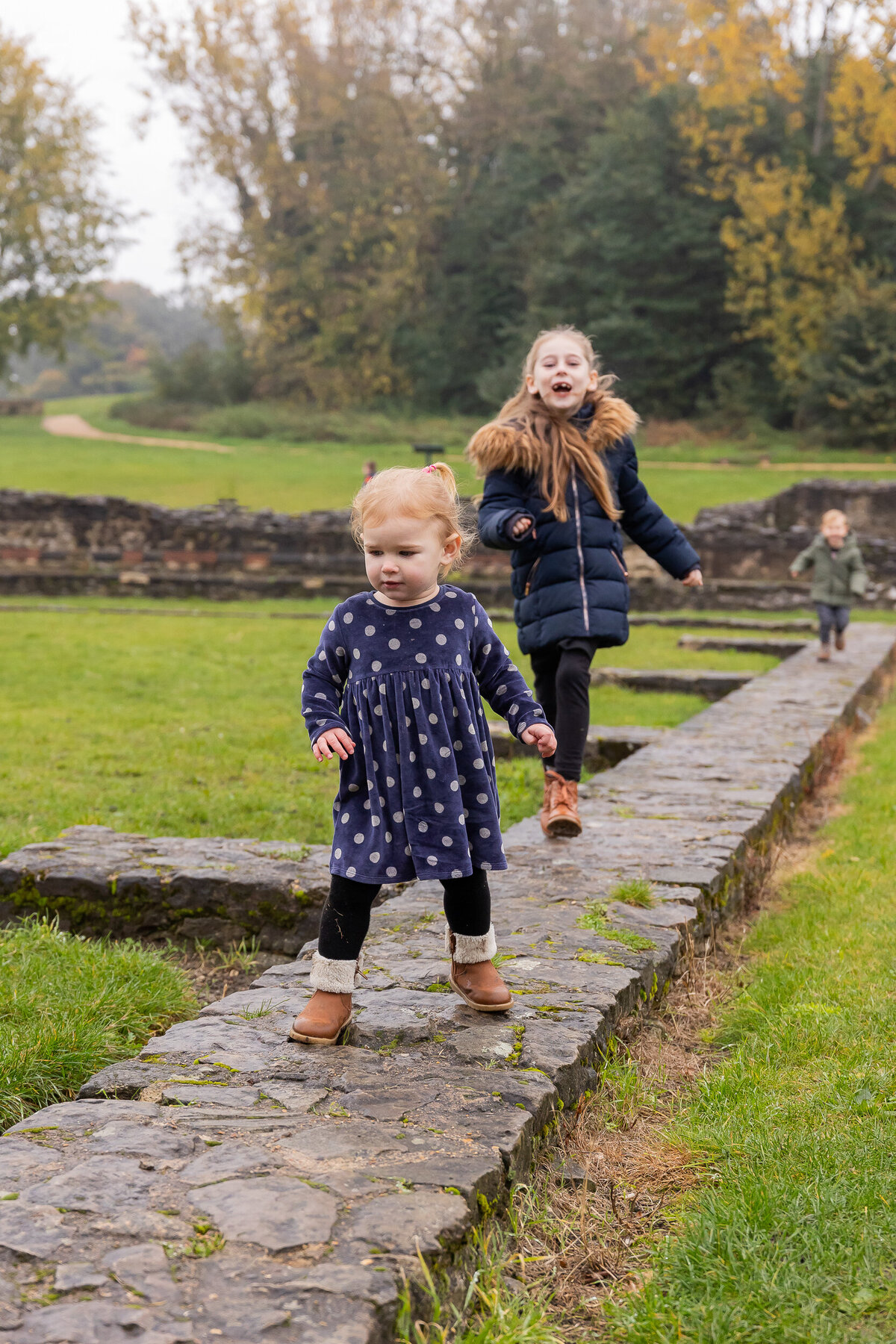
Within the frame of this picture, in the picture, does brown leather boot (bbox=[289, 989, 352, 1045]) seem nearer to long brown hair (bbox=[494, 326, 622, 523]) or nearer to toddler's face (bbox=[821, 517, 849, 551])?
long brown hair (bbox=[494, 326, 622, 523])

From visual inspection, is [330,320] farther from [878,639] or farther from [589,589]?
[589,589]

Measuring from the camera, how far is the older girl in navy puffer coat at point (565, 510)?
416 centimetres

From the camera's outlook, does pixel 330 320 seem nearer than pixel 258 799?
No

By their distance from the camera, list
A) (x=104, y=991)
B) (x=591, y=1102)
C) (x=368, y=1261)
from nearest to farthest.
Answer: (x=368, y=1261) → (x=591, y=1102) → (x=104, y=991)

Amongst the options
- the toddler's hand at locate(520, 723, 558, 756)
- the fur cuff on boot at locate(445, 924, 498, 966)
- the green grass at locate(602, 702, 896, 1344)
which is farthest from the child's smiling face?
the fur cuff on boot at locate(445, 924, 498, 966)

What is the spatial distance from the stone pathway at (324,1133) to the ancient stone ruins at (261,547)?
16.0 meters

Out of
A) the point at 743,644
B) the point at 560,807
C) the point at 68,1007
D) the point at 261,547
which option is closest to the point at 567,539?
the point at 560,807

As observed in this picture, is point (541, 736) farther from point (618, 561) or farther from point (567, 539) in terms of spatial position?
point (618, 561)

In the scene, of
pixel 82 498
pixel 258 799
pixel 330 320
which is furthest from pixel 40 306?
pixel 258 799

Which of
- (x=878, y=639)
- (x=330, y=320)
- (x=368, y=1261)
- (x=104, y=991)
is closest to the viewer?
(x=368, y=1261)

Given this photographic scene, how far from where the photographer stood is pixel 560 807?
423 cm

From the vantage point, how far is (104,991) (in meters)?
3.05

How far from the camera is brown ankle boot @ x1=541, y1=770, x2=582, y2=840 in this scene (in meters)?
4.24

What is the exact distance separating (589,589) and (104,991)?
2199 mm
